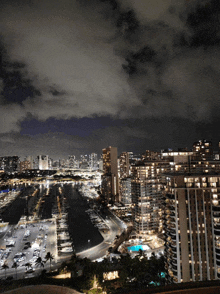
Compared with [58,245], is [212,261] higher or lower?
higher

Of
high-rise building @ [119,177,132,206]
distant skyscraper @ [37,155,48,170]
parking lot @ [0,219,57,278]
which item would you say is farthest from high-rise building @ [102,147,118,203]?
distant skyscraper @ [37,155,48,170]

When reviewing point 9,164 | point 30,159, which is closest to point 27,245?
point 9,164

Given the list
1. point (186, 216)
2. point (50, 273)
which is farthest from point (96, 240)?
point (186, 216)

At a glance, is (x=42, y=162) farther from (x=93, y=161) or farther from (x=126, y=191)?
(x=126, y=191)

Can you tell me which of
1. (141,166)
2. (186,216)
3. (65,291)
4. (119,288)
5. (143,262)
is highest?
(141,166)

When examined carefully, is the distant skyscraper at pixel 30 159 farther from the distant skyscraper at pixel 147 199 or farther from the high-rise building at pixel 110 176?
the distant skyscraper at pixel 147 199

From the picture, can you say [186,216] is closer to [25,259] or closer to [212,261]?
[212,261]

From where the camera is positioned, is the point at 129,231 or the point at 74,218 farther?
the point at 74,218
